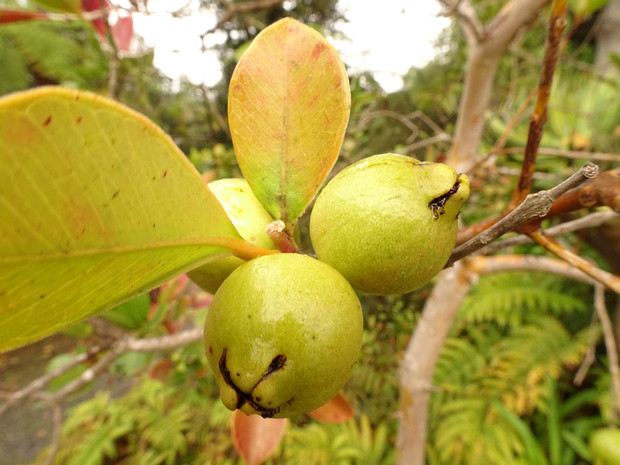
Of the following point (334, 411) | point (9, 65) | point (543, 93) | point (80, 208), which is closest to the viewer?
point (80, 208)

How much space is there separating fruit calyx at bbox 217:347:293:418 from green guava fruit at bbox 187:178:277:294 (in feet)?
0.40

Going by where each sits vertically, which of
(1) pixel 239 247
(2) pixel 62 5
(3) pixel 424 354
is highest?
(2) pixel 62 5

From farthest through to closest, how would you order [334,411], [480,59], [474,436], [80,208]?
[474,436] < [480,59] < [334,411] < [80,208]

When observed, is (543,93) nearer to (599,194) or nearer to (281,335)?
(599,194)

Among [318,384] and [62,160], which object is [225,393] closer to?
[318,384]

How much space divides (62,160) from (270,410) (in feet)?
0.95

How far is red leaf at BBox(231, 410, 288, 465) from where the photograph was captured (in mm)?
655

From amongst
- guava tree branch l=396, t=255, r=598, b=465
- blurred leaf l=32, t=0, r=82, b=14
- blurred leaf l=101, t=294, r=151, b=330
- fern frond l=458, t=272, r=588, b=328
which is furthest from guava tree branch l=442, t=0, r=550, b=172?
fern frond l=458, t=272, r=588, b=328

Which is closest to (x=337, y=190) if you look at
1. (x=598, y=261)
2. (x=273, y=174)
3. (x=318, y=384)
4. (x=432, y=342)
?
(x=273, y=174)

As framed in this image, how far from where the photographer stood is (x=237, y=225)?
502mm

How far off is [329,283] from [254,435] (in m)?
0.43

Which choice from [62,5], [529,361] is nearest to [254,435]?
[62,5]

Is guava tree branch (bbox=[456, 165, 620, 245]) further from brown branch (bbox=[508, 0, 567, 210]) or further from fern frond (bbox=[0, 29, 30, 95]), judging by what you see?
fern frond (bbox=[0, 29, 30, 95])

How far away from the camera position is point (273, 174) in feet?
1.56
